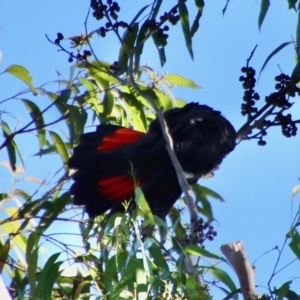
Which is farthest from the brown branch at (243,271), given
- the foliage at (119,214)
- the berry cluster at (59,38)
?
the berry cluster at (59,38)

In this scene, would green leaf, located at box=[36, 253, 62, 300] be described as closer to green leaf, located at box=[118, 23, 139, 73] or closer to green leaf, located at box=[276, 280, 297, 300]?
green leaf, located at box=[276, 280, 297, 300]

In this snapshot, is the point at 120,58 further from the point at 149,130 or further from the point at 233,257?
the point at 233,257

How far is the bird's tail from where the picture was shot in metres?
2.66

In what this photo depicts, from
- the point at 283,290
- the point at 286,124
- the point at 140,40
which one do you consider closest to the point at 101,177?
the point at 140,40

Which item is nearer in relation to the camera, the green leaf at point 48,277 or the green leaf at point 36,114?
the green leaf at point 48,277

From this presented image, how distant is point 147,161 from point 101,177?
17 cm

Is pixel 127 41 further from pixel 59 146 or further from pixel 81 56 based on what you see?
pixel 59 146

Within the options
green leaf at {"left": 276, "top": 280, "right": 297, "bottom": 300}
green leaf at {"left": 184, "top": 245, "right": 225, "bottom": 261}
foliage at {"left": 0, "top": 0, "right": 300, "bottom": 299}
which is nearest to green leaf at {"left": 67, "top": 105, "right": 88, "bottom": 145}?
foliage at {"left": 0, "top": 0, "right": 300, "bottom": 299}

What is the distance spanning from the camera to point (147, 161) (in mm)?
2645

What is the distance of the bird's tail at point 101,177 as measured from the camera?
2656 millimetres

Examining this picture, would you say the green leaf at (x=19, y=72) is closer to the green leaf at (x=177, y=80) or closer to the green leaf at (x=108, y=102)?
the green leaf at (x=108, y=102)

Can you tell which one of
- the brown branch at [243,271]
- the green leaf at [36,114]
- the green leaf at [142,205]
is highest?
the green leaf at [36,114]

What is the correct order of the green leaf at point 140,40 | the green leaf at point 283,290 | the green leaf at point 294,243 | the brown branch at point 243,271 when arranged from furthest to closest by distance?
the green leaf at point 140,40, the green leaf at point 294,243, the green leaf at point 283,290, the brown branch at point 243,271

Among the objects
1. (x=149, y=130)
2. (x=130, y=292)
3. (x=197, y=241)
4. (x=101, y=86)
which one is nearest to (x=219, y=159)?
(x=149, y=130)
